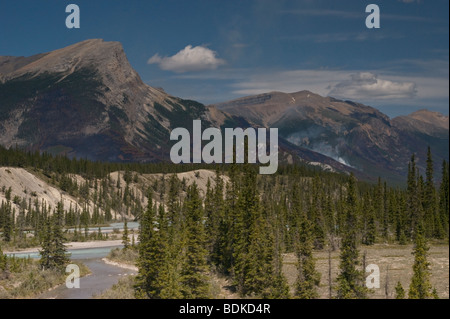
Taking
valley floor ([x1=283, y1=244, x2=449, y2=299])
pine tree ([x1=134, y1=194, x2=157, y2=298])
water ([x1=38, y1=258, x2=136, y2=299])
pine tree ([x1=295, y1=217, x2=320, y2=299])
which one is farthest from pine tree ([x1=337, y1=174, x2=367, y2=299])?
water ([x1=38, y1=258, x2=136, y2=299])

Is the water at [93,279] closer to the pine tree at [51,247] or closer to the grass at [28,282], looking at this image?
the grass at [28,282]

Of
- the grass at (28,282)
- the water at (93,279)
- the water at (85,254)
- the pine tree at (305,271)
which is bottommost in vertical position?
the water at (85,254)

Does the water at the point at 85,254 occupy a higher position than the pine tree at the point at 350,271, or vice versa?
the pine tree at the point at 350,271

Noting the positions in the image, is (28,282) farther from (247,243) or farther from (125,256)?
(125,256)

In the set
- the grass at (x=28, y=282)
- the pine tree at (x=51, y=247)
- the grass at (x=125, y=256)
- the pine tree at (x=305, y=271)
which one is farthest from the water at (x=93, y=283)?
the pine tree at (x=305, y=271)

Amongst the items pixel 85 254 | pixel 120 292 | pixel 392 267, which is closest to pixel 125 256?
pixel 85 254

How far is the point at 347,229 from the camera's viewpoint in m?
60.1

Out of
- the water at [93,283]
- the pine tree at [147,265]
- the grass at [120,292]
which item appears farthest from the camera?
the water at [93,283]

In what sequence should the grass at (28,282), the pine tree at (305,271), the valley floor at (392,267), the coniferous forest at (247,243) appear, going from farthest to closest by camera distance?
the grass at (28,282) → the valley floor at (392,267) → the coniferous forest at (247,243) → the pine tree at (305,271)

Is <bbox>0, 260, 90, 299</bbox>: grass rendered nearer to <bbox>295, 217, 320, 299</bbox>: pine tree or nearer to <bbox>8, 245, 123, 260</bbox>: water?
<bbox>8, 245, 123, 260</bbox>: water

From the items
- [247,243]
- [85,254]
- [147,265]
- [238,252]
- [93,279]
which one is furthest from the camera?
[85,254]

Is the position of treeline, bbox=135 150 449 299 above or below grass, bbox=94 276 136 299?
above
